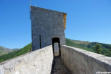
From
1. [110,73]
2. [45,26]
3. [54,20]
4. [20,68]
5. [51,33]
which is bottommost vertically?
[20,68]

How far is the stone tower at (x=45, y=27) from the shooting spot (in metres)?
8.43

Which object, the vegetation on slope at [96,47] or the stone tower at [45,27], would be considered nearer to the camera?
the stone tower at [45,27]

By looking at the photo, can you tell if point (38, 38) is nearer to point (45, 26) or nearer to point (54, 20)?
point (45, 26)

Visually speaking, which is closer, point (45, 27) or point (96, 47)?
point (45, 27)

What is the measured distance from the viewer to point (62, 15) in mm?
9453

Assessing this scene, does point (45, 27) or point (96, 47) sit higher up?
point (45, 27)

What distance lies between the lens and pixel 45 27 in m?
8.70

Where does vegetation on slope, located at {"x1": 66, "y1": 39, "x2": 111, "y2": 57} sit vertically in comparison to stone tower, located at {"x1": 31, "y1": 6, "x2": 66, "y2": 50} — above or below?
below

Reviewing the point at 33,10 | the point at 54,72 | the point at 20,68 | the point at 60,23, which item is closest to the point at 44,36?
the point at 60,23

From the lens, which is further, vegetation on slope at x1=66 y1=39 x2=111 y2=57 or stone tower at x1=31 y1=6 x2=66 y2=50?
vegetation on slope at x1=66 y1=39 x2=111 y2=57

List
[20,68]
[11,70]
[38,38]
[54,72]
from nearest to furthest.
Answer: [11,70]
[20,68]
[54,72]
[38,38]

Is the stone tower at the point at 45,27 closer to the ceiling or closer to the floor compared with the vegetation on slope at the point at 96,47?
closer to the ceiling

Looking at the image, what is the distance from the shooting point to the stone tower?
843cm

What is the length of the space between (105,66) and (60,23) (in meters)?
8.11
